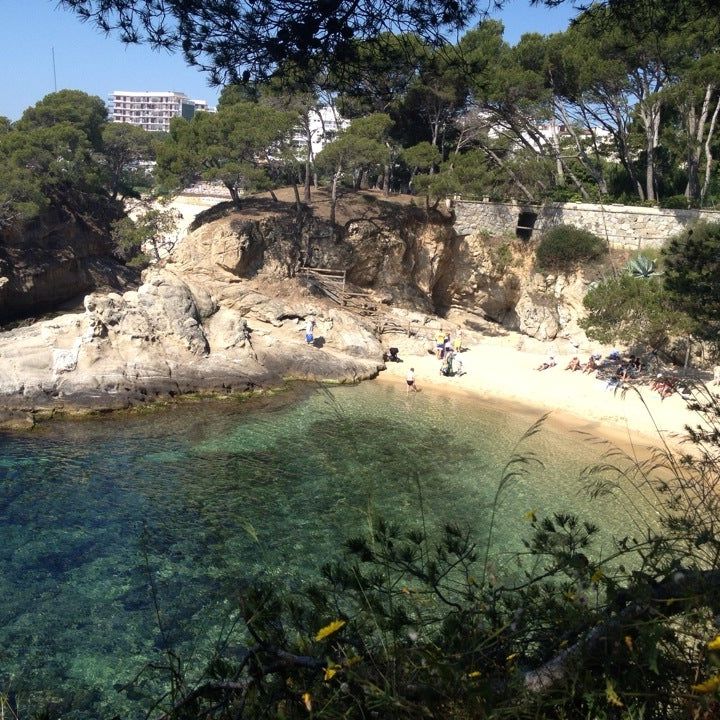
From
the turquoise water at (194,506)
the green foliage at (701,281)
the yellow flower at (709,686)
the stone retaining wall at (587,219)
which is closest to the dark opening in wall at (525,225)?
the stone retaining wall at (587,219)

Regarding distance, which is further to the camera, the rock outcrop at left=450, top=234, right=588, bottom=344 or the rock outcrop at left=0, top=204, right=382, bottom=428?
the rock outcrop at left=450, top=234, right=588, bottom=344

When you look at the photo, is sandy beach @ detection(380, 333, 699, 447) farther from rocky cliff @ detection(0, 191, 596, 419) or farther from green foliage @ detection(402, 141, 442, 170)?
green foliage @ detection(402, 141, 442, 170)

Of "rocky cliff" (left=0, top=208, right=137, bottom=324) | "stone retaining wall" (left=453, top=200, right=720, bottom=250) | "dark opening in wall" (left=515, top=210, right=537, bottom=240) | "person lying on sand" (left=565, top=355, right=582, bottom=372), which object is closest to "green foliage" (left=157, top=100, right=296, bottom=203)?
"rocky cliff" (left=0, top=208, right=137, bottom=324)

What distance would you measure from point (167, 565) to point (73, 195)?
25314 millimetres

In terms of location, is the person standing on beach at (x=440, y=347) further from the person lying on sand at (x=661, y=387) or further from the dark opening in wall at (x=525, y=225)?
the person lying on sand at (x=661, y=387)

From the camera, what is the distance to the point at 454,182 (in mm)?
24953

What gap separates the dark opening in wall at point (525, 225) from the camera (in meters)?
27.0

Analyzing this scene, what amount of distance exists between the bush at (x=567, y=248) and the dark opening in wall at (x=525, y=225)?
0.94 metres

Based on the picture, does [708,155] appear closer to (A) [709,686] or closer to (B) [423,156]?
(B) [423,156]

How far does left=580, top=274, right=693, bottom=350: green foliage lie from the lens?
19172 mm

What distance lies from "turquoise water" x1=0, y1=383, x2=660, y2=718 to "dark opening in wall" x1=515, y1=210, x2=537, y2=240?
10541 millimetres

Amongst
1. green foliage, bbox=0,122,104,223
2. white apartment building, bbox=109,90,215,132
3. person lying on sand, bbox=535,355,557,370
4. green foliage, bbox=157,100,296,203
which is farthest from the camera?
white apartment building, bbox=109,90,215,132

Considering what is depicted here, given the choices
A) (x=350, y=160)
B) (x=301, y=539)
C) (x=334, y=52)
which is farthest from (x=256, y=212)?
(x=334, y=52)

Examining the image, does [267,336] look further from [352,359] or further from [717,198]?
[717,198]
